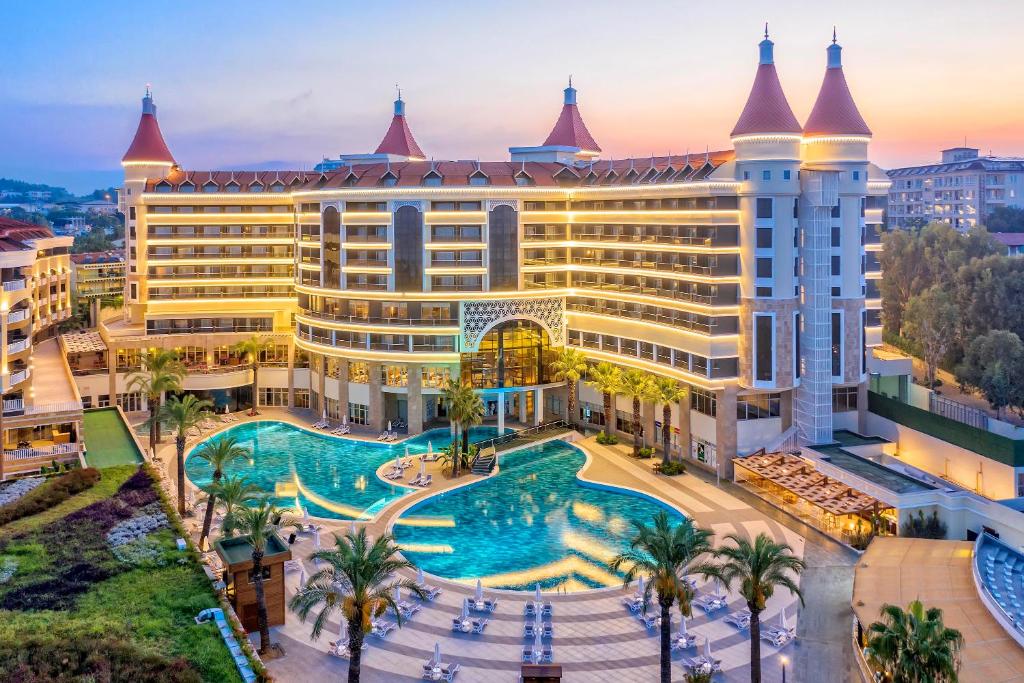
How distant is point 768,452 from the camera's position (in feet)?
171

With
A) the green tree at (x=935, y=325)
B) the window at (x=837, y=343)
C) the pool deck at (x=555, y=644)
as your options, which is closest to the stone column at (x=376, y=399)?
the pool deck at (x=555, y=644)

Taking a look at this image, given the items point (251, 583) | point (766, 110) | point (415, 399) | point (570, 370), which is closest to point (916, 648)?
point (251, 583)

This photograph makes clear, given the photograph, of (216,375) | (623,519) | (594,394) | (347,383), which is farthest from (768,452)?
(216,375)

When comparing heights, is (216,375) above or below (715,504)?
above

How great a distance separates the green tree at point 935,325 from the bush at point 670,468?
29.9 meters

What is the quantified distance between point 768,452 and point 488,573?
70.2ft

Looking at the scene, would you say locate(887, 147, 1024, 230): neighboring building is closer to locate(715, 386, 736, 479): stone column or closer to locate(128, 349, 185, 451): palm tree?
locate(715, 386, 736, 479): stone column

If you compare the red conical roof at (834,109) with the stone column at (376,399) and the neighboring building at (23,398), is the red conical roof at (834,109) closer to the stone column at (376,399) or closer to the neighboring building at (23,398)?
the stone column at (376,399)

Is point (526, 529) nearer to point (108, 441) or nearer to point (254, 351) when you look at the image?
point (108, 441)

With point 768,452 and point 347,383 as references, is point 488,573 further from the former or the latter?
point 347,383

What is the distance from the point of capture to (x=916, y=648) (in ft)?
73.5

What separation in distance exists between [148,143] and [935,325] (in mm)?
69269

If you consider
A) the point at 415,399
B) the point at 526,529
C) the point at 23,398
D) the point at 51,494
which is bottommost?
the point at 526,529

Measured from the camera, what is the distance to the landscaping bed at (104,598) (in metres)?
25.2
